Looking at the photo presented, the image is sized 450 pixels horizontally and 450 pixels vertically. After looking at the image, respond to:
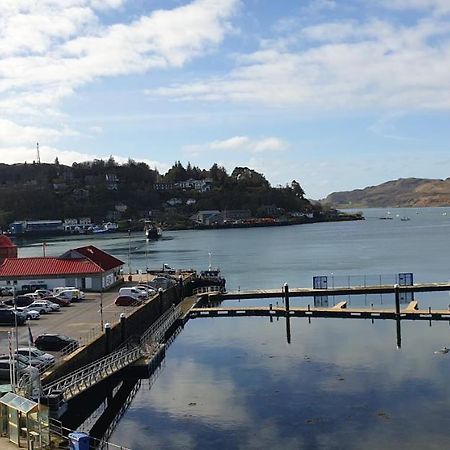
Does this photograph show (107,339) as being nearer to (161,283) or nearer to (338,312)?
(161,283)

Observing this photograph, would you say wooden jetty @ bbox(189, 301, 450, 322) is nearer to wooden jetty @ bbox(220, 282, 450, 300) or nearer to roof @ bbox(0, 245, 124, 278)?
wooden jetty @ bbox(220, 282, 450, 300)

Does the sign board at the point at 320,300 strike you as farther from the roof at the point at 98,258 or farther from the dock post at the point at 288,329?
the roof at the point at 98,258

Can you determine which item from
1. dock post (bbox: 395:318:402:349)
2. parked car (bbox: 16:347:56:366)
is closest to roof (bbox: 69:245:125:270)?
dock post (bbox: 395:318:402:349)

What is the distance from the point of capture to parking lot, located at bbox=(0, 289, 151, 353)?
120ft

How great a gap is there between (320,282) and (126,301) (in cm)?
2268

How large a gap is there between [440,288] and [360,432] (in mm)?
37045

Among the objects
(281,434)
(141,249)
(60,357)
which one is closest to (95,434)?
(60,357)

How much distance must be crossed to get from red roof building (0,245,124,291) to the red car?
20.7 ft

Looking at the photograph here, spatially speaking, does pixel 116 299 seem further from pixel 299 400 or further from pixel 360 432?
pixel 360 432

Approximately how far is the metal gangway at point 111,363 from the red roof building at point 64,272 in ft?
31.1

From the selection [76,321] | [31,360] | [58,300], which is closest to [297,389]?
Result: [31,360]

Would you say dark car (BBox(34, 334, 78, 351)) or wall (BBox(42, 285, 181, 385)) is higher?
dark car (BBox(34, 334, 78, 351))

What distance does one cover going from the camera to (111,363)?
108ft

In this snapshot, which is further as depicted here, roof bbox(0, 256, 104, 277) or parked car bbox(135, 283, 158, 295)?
roof bbox(0, 256, 104, 277)
